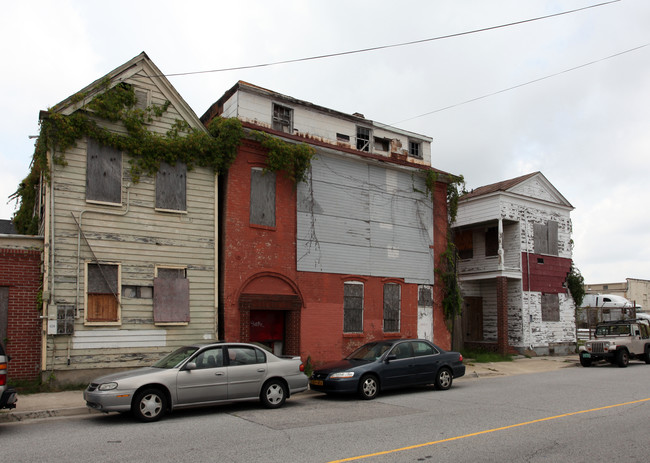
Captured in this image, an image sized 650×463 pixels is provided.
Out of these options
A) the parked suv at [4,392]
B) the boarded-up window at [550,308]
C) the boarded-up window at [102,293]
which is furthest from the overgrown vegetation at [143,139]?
the boarded-up window at [550,308]

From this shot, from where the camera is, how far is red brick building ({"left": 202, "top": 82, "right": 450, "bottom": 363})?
16.9 meters

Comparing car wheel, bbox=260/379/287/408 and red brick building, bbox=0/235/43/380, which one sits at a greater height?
red brick building, bbox=0/235/43/380

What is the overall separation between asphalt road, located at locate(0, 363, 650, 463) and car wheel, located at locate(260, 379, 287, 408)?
304 mm

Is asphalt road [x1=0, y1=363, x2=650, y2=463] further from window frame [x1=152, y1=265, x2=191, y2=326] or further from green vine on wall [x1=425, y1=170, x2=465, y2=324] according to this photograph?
green vine on wall [x1=425, y1=170, x2=465, y2=324]

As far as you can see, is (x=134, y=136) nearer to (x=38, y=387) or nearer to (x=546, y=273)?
(x=38, y=387)

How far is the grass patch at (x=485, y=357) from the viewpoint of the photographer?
75.1 ft

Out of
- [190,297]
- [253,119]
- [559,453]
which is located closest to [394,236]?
[253,119]

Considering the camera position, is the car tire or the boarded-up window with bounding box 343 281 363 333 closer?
the boarded-up window with bounding box 343 281 363 333

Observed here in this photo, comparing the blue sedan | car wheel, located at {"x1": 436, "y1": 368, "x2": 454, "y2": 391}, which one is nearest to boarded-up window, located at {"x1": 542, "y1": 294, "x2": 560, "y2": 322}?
the blue sedan

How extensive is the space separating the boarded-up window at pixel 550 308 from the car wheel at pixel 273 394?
18638 millimetres

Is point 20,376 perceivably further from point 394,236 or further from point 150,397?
point 394,236

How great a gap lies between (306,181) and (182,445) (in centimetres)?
1159

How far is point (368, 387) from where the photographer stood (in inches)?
504

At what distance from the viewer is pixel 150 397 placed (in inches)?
388
